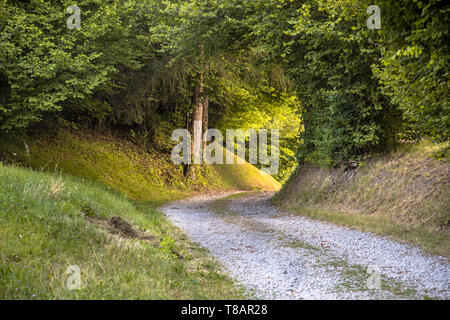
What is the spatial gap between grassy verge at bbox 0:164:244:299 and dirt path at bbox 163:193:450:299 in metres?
0.61

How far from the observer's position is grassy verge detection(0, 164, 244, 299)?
3990 mm

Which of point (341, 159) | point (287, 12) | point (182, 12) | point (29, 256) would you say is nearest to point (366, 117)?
point (341, 159)

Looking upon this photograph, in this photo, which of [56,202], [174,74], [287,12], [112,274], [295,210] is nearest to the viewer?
[112,274]

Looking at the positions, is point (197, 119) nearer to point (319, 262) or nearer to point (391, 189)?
point (391, 189)

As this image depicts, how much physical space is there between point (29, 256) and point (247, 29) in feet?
41.1

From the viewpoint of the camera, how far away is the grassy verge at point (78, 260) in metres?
3.99

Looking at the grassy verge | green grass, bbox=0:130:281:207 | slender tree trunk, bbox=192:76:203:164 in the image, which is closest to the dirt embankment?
the grassy verge

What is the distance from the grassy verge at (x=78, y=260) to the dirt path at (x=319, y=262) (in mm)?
612

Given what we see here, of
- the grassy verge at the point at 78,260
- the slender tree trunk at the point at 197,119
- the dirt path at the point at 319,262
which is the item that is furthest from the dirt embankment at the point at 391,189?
the slender tree trunk at the point at 197,119

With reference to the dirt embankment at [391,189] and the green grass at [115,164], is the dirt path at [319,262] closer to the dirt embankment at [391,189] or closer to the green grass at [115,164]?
the dirt embankment at [391,189]

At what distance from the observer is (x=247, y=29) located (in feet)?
48.1

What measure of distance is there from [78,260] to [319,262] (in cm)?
405

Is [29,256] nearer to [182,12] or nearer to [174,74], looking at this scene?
[182,12]

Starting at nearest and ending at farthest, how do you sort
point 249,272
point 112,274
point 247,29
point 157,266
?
point 112,274 < point 157,266 < point 249,272 < point 247,29
